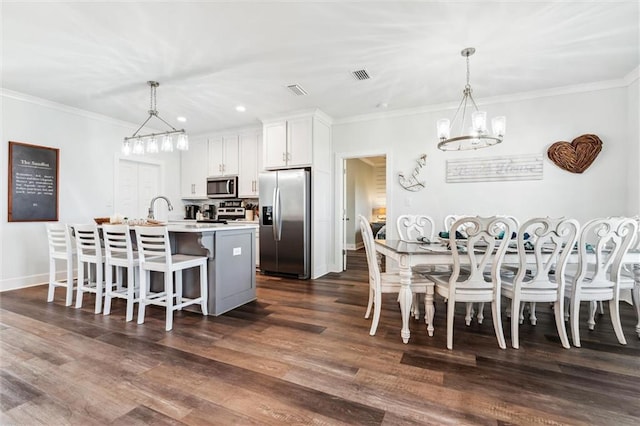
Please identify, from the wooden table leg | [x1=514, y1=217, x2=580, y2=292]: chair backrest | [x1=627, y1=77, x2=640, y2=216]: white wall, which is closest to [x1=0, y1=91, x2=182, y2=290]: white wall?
the wooden table leg

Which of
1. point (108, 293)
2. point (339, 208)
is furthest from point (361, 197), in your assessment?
point (108, 293)

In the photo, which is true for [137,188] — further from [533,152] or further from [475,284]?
[533,152]

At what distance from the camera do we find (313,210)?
4.67 m

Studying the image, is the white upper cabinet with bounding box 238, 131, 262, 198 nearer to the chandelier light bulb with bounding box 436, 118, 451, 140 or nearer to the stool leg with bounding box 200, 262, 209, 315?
the stool leg with bounding box 200, 262, 209, 315

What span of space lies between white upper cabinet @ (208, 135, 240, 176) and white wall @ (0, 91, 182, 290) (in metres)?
1.41

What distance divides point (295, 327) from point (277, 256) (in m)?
2.18

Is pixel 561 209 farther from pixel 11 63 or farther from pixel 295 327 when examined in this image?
pixel 11 63

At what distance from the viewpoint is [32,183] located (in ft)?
13.5

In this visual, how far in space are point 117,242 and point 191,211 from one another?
3524 mm

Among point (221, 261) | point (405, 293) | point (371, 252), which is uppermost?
point (371, 252)

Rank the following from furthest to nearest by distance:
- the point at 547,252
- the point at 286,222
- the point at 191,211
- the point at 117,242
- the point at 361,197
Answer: the point at 361,197 < the point at 191,211 < the point at 286,222 < the point at 117,242 < the point at 547,252

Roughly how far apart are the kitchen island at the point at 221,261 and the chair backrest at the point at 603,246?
306cm

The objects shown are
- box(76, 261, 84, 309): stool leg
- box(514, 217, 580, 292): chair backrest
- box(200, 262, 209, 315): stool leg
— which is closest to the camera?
box(514, 217, 580, 292): chair backrest

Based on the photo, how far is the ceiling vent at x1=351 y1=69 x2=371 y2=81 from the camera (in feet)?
11.0
